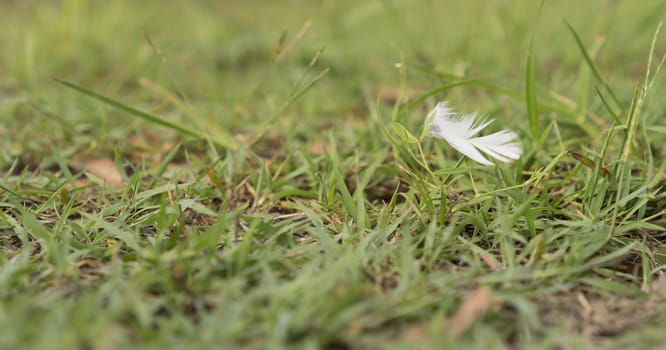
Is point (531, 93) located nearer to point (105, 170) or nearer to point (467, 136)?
point (467, 136)

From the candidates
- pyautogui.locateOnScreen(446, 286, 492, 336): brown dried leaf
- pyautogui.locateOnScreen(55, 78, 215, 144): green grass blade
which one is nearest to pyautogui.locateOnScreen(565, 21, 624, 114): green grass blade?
pyautogui.locateOnScreen(446, 286, 492, 336): brown dried leaf

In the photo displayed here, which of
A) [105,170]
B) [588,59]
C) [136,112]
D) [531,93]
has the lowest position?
[105,170]

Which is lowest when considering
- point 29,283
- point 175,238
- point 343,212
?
point 29,283

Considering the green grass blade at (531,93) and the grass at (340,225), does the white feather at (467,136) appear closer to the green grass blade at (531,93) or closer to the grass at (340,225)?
the grass at (340,225)

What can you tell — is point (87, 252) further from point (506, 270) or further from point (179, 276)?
point (506, 270)

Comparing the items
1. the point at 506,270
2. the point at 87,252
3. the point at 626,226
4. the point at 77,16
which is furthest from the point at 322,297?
the point at 77,16

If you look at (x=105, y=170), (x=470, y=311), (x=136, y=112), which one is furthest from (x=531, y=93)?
(x=105, y=170)
